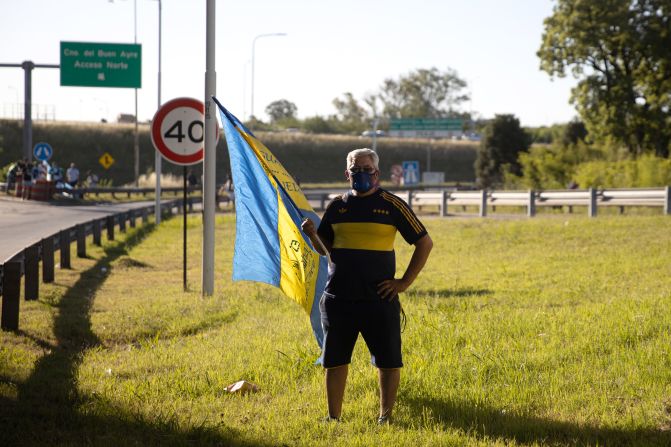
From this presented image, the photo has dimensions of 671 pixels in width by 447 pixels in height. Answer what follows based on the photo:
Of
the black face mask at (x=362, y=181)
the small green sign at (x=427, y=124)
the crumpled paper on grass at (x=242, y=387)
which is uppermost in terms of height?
the small green sign at (x=427, y=124)

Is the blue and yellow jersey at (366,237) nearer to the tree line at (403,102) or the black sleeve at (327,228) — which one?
the black sleeve at (327,228)

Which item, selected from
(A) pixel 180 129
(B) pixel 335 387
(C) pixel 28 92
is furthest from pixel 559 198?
(B) pixel 335 387

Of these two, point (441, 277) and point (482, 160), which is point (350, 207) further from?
point (482, 160)

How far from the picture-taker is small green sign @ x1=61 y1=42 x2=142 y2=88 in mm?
41469

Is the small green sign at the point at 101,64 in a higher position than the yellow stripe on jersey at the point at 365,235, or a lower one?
higher

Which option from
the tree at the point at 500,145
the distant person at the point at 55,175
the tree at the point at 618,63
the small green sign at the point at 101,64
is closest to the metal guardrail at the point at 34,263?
the small green sign at the point at 101,64

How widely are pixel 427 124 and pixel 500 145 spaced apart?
51223 mm

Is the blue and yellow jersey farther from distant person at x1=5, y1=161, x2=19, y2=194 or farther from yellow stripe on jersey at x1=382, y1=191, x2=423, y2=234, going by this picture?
distant person at x1=5, y1=161, x2=19, y2=194

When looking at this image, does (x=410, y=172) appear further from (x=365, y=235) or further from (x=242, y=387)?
(x=365, y=235)

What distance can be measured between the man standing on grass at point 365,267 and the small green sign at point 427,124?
111383 millimetres

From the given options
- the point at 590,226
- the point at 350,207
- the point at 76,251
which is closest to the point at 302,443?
the point at 350,207

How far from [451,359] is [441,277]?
7.53m

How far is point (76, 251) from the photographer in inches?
785

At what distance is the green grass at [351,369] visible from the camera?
5867 millimetres
